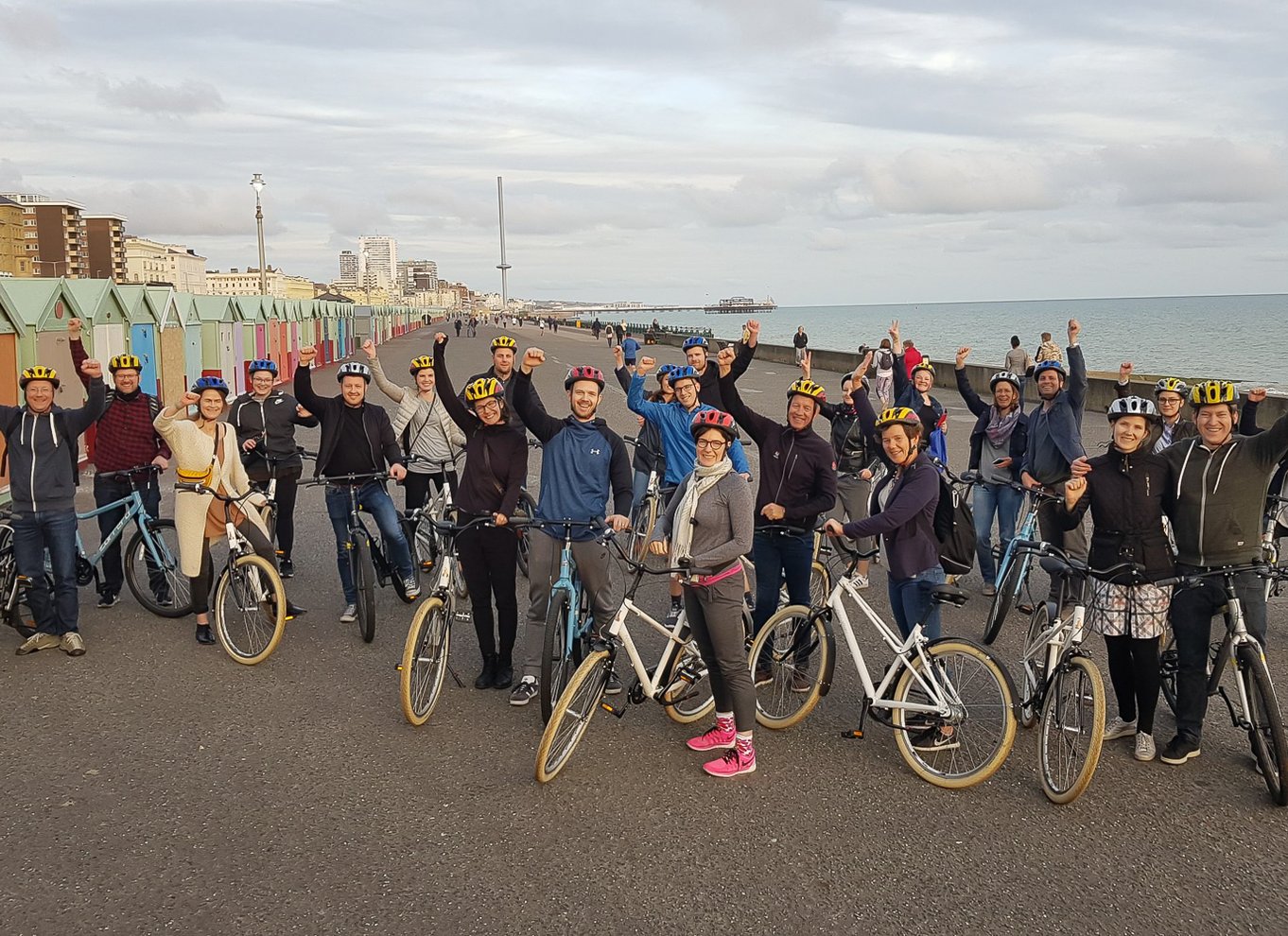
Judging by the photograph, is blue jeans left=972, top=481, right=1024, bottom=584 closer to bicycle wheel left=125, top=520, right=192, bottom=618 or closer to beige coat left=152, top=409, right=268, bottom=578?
beige coat left=152, top=409, right=268, bottom=578

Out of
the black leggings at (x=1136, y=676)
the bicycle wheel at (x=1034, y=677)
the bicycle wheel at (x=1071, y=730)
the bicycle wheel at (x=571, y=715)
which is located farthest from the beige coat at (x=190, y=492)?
the black leggings at (x=1136, y=676)

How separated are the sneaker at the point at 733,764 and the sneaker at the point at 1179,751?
6.94 ft

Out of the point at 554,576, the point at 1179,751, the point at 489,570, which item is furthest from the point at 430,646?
the point at 1179,751

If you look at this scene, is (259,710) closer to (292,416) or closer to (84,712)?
(84,712)

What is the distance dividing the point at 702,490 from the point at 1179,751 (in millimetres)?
2768

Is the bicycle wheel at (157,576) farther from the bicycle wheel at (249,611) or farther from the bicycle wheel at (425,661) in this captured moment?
the bicycle wheel at (425,661)

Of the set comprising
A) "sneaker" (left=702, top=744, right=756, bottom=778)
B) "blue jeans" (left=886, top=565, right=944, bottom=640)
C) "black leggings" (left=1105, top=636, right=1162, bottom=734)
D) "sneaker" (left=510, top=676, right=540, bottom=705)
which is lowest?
"sneaker" (left=702, top=744, right=756, bottom=778)

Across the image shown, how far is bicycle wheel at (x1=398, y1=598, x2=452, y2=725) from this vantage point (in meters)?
5.81

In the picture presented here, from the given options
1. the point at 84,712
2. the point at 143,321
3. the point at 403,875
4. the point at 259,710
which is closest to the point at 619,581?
the point at 259,710

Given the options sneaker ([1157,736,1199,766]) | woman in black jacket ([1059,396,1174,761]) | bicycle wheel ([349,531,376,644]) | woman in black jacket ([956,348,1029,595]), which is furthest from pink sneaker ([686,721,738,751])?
woman in black jacket ([956,348,1029,595])

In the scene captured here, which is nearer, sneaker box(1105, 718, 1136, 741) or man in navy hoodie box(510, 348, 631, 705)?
sneaker box(1105, 718, 1136, 741)

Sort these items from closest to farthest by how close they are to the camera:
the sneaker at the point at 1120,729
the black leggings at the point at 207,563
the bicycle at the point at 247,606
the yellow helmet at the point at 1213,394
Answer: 1. the yellow helmet at the point at 1213,394
2. the sneaker at the point at 1120,729
3. the bicycle at the point at 247,606
4. the black leggings at the point at 207,563

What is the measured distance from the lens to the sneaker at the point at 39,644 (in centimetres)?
725

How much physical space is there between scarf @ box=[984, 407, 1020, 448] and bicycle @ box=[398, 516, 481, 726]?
4.84 meters
